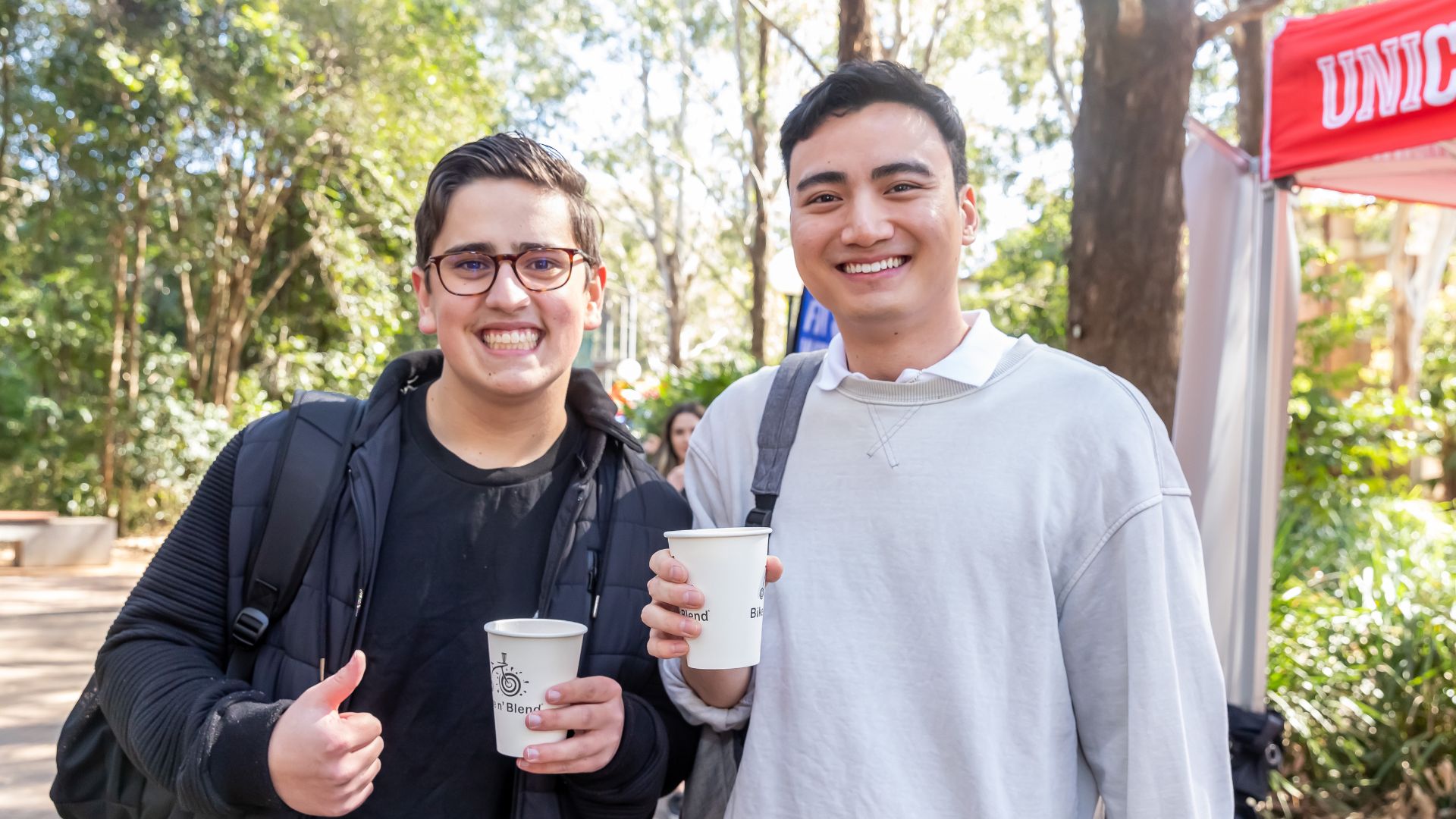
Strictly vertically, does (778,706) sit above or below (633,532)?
below

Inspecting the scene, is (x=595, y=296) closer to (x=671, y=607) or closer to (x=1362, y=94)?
(x=671, y=607)

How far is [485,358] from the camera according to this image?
2129 mm

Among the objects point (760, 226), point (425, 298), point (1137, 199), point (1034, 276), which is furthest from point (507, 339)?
point (1034, 276)

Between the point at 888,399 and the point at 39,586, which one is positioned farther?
the point at 39,586

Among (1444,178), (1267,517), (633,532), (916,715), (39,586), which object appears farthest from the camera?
(39,586)

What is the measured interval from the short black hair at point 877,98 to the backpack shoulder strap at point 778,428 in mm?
455

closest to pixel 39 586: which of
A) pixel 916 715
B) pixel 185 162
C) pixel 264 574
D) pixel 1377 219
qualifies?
pixel 185 162

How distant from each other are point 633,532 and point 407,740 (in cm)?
57

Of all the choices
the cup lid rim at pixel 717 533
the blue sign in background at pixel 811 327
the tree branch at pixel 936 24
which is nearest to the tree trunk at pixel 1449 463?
the tree branch at pixel 936 24

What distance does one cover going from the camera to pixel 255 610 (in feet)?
6.42

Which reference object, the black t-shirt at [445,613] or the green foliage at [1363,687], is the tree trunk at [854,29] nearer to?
the green foliage at [1363,687]

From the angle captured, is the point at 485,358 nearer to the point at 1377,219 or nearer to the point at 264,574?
the point at 264,574

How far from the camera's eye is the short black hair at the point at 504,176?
86.7 inches

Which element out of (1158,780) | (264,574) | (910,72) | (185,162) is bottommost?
(1158,780)
